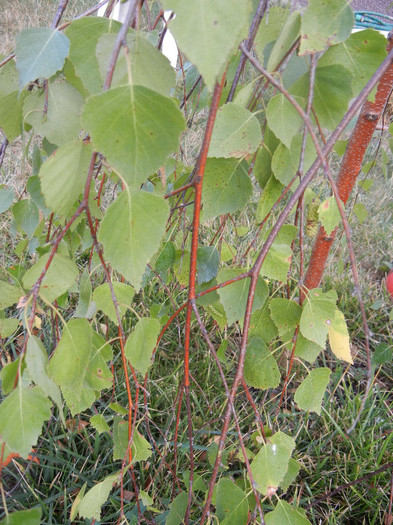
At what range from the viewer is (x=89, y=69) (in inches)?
13.7

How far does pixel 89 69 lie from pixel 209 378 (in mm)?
929

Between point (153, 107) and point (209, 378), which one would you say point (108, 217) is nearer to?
point (153, 107)

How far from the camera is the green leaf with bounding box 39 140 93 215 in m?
0.35

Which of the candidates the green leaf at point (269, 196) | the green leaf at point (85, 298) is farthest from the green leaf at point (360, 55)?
the green leaf at point (85, 298)

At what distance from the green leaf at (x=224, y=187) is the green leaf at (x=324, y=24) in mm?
160

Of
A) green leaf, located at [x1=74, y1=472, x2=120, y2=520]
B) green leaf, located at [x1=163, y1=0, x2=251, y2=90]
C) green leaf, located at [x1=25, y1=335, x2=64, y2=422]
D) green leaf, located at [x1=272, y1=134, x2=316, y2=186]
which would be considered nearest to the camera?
green leaf, located at [x1=163, y1=0, x2=251, y2=90]

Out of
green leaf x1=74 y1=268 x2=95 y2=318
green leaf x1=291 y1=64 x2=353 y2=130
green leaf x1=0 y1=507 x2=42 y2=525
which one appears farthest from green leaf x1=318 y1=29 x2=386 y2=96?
green leaf x1=0 y1=507 x2=42 y2=525

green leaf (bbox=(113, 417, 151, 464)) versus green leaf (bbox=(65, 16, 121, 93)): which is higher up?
green leaf (bbox=(65, 16, 121, 93))

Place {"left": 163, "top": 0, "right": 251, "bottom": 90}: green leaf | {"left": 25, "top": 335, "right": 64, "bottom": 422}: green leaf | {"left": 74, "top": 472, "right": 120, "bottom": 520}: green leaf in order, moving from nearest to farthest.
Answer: {"left": 163, "top": 0, "right": 251, "bottom": 90}: green leaf < {"left": 25, "top": 335, "right": 64, "bottom": 422}: green leaf < {"left": 74, "top": 472, "right": 120, "bottom": 520}: green leaf

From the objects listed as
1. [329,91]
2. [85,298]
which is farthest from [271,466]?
[329,91]

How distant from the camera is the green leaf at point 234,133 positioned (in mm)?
417

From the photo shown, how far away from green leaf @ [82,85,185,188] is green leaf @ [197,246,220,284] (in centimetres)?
31

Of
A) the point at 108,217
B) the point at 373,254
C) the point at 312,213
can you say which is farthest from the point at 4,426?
the point at 373,254

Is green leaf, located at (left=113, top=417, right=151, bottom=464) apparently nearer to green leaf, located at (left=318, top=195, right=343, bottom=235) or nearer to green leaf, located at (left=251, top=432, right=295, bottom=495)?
green leaf, located at (left=251, top=432, right=295, bottom=495)
